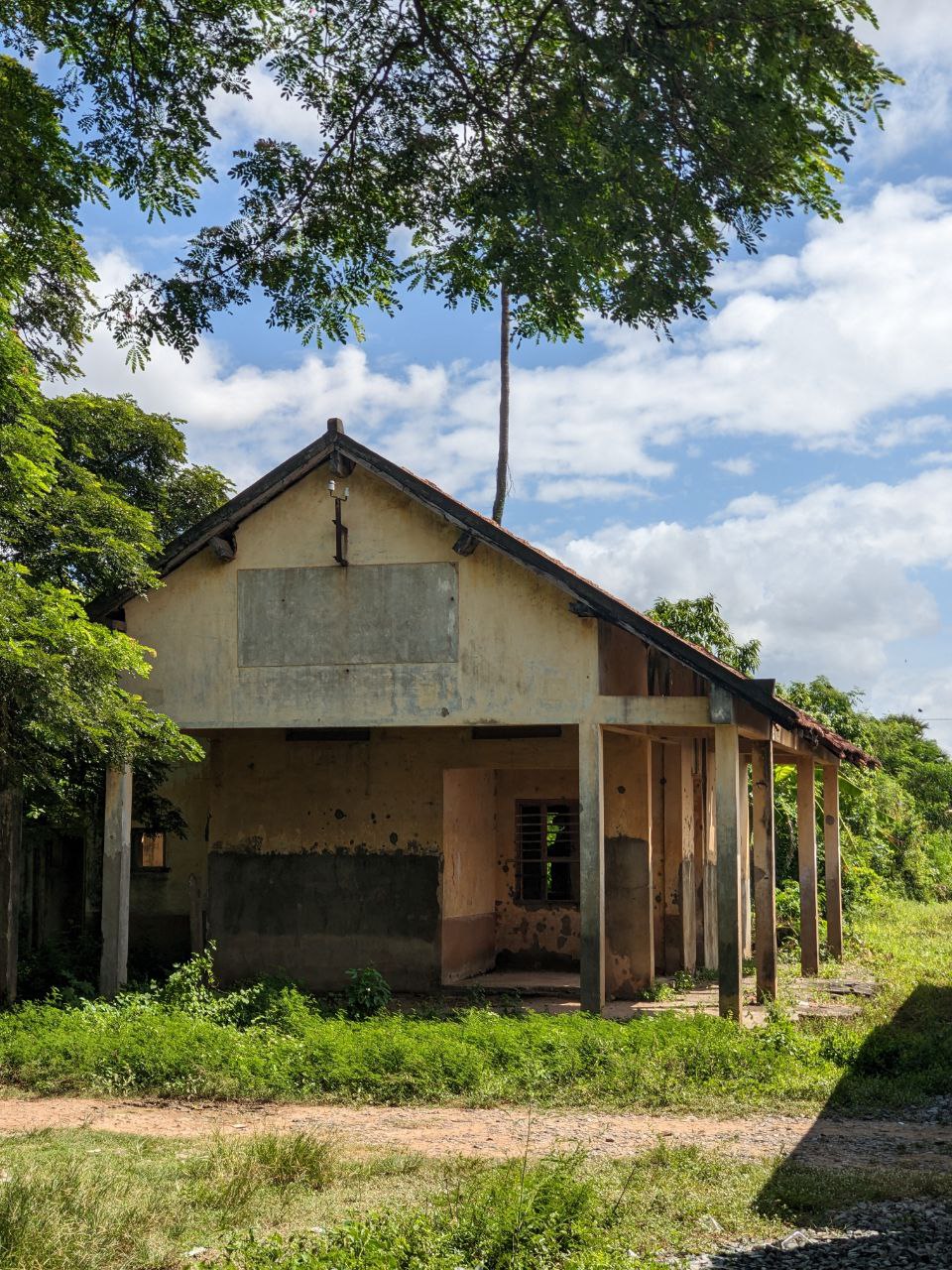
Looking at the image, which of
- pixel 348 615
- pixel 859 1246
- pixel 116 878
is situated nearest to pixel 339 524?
pixel 348 615

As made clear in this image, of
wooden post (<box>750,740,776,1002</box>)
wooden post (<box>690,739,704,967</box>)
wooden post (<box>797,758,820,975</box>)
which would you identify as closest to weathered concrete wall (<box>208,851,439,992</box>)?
wooden post (<box>750,740,776,1002</box>)

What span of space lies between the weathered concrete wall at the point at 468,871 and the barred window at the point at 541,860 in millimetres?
388

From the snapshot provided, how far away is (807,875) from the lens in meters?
18.1

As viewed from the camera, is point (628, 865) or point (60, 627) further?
point (628, 865)

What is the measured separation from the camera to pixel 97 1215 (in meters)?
6.89

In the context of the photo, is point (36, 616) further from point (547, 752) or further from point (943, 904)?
point (943, 904)

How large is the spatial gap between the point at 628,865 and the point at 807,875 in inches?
139

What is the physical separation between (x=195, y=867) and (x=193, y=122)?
1275cm

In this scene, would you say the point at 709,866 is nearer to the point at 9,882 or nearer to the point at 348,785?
the point at 348,785

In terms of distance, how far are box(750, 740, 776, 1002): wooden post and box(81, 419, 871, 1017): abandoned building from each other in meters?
0.03

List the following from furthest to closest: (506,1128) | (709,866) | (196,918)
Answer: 1. (709,866)
2. (196,918)
3. (506,1128)

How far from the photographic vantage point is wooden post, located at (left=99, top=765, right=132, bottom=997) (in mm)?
13961

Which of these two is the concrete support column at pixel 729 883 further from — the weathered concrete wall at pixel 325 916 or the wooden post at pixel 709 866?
the wooden post at pixel 709 866

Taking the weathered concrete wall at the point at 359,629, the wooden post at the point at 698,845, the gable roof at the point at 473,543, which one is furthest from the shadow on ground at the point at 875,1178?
the wooden post at the point at 698,845
